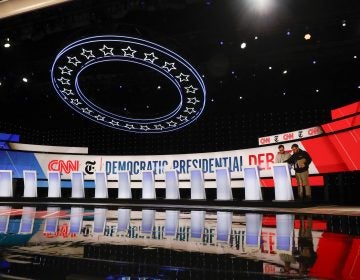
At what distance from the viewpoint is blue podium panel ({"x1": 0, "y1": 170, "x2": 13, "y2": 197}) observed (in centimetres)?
1145

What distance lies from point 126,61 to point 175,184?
3875 mm

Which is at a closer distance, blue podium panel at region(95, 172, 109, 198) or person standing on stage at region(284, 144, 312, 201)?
person standing on stage at region(284, 144, 312, 201)

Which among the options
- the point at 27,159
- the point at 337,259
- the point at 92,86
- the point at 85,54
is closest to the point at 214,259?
the point at 337,259

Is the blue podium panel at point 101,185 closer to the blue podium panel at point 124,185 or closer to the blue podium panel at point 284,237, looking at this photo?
the blue podium panel at point 124,185

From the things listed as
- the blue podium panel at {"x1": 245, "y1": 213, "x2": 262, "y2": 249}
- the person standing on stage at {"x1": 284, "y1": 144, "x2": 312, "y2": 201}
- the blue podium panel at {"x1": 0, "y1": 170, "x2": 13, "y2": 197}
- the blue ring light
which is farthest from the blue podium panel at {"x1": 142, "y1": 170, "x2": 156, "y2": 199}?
the blue podium panel at {"x1": 245, "y1": 213, "x2": 262, "y2": 249}

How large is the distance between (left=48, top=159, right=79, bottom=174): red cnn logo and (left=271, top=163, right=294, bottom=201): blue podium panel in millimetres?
9612

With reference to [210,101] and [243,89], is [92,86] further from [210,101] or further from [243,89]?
[243,89]

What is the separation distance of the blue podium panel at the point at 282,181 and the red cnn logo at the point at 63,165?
961 cm

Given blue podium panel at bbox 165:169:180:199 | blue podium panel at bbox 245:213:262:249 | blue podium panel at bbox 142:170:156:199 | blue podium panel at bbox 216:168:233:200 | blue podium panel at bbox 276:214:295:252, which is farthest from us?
blue podium panel at bbox 142:170:156:199

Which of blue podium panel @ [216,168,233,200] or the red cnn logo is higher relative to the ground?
the red cnn logo

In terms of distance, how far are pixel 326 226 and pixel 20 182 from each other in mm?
14144

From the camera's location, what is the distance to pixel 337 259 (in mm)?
2650

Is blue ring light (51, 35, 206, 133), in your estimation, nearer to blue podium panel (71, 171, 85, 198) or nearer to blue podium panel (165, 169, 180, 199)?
blue podium panel (165, 169, 180, 199)

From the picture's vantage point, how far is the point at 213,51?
1048 centimetres
